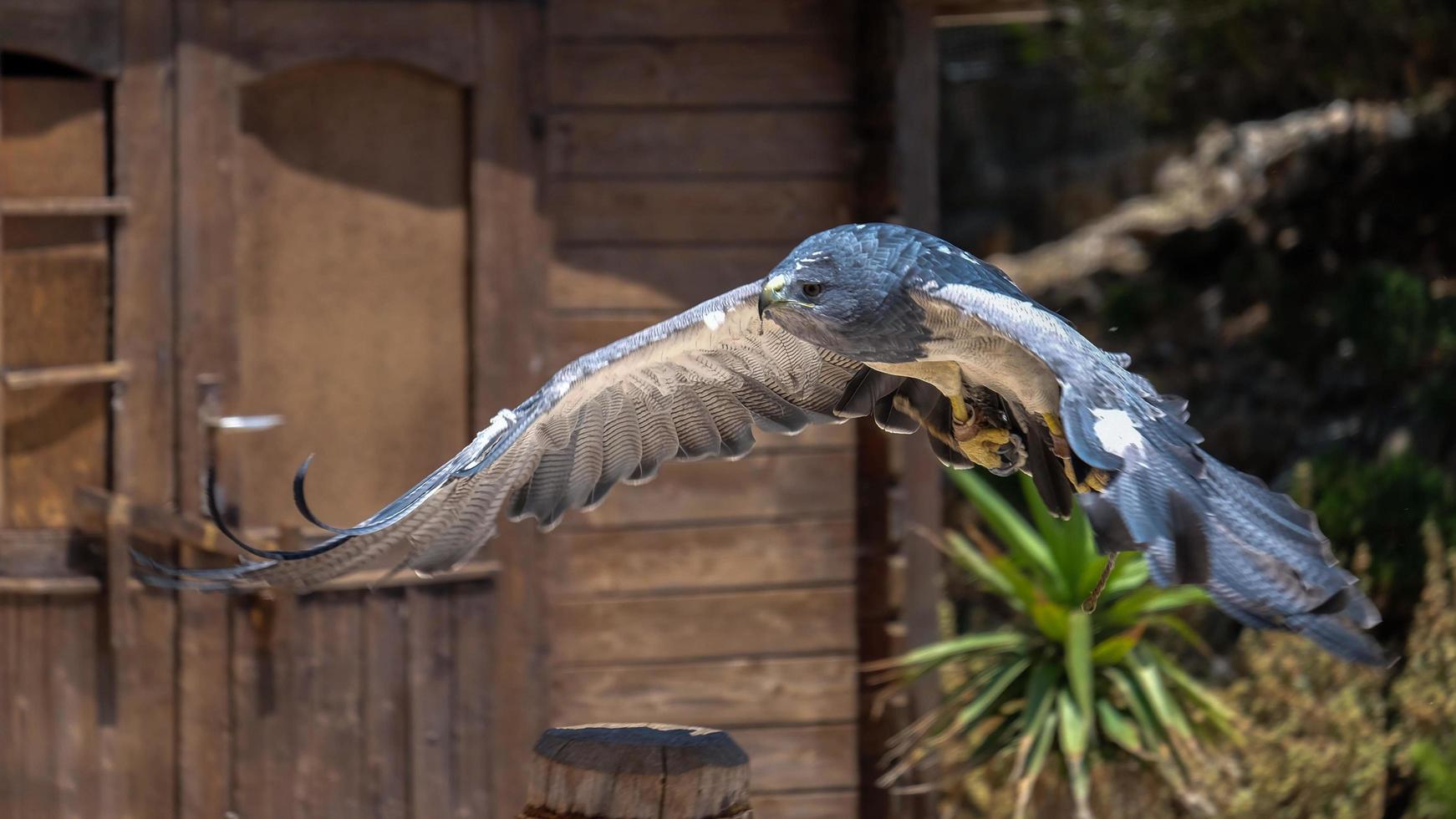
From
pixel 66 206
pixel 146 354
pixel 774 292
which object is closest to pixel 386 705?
pixel 146 354

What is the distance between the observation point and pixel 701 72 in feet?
15.2

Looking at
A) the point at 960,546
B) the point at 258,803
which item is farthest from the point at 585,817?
the point at 960,546

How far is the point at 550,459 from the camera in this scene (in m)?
3.09

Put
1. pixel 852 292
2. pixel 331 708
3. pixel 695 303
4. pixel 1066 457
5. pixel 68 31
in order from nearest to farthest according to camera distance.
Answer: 1. pixel 852 292
2. pixel 1066 457
3. pixel 68 31
4. pixel 331 708
5. pixel 695 303

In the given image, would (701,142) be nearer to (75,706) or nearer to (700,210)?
(700,210)

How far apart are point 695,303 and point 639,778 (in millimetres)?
2253

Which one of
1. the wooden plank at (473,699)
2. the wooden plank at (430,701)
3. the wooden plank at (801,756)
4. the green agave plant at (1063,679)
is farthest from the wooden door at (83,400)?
the green agave plant at (1063,679)

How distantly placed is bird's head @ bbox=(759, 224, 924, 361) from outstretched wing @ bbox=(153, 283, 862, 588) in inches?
10.4

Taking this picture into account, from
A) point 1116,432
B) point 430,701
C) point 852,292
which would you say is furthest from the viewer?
point 430,701

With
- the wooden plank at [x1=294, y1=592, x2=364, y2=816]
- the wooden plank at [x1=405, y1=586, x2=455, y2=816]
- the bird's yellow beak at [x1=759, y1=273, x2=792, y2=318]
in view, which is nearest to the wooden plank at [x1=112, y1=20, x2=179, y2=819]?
the wooden plank at [x1=294, y1=592, x2=364, y2=816]

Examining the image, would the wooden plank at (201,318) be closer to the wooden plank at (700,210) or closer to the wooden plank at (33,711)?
the wooden plank at (33,711)

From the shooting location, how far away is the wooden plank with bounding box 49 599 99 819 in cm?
406

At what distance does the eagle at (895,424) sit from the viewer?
6.47 feet

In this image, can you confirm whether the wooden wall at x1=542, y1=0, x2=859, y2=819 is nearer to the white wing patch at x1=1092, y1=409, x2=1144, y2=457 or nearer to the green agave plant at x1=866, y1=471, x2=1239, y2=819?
the green agave plant at x1=866, y1=471, x2=1239, y2=819
